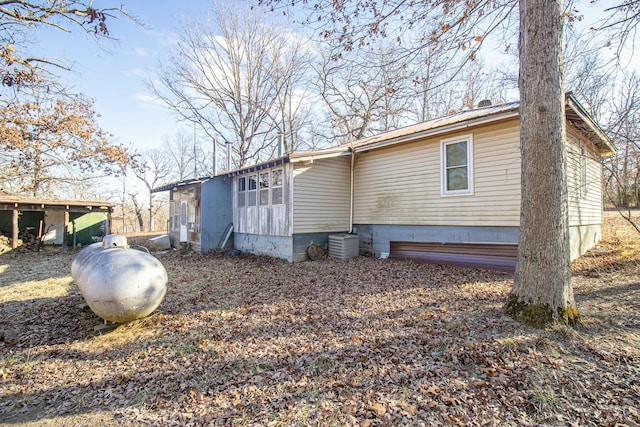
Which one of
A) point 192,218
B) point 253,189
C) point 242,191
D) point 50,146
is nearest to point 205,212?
point 192,218

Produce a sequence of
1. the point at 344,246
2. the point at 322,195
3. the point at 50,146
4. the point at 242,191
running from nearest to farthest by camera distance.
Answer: the point at 344,246 → the point at 322,195 → the point at 242,191 → the point at 50,146

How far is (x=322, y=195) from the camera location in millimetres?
10461

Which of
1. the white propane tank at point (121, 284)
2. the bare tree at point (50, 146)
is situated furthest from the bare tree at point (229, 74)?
the white propane tank at point (121, 284)

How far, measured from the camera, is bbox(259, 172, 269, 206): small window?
35.9 feet

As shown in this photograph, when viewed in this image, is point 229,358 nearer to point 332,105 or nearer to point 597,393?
point 597,393

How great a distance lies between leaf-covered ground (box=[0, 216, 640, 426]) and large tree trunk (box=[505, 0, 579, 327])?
1.25ft

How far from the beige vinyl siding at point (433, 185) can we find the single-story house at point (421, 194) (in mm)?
24

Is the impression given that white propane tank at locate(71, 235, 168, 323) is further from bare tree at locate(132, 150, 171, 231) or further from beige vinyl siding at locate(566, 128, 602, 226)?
bare tree at locate(132, 150, 171, 231)

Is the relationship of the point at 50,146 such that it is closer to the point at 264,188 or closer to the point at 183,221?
the point at 183,221

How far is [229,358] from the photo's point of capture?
3.68 meters

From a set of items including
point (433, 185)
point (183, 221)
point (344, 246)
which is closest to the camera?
point (433, 185)

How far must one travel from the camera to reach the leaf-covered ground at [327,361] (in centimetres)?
265

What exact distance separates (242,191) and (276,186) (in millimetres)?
2588

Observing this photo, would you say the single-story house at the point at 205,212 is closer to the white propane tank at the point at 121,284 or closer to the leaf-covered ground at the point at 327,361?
the leaf-covered ground at the point at 327,361
